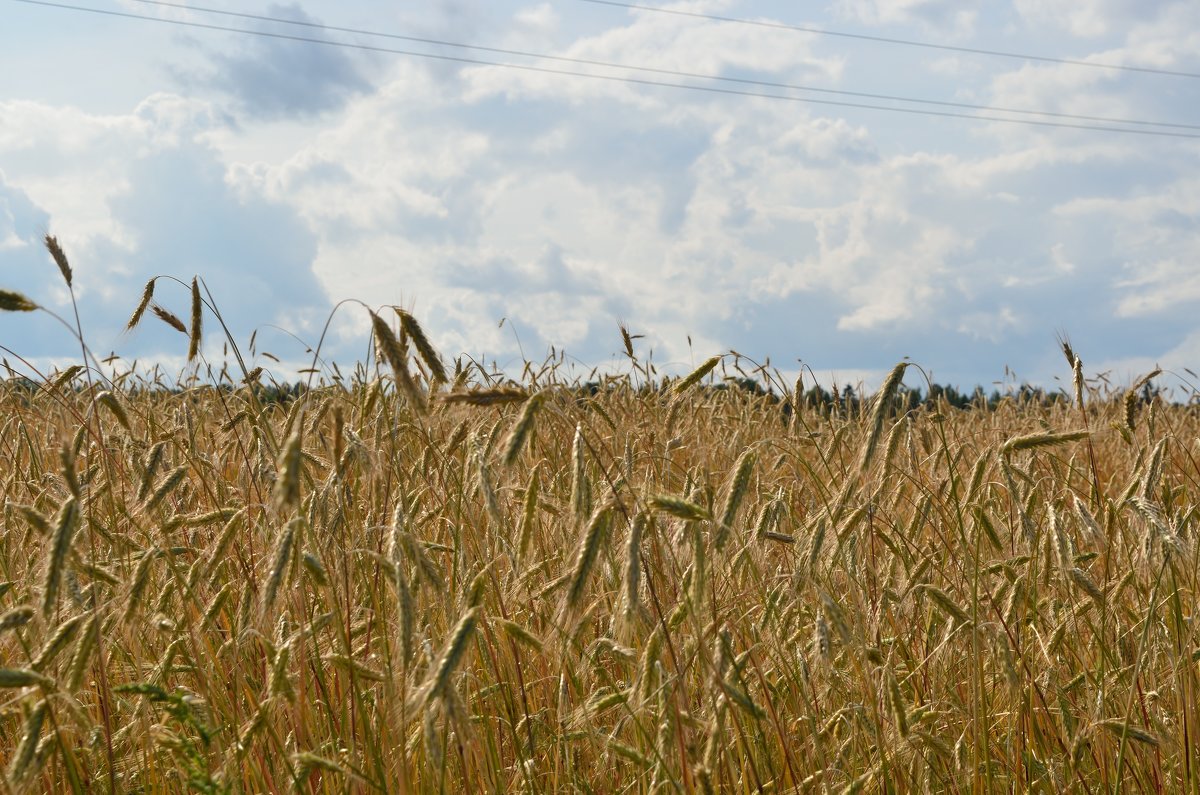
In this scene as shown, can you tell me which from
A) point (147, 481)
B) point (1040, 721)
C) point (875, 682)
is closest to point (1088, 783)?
point (1040, 721)

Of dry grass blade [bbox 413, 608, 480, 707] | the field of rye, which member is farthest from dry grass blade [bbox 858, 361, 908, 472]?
dry grass blade [bbox 413, 608, 480, 707]

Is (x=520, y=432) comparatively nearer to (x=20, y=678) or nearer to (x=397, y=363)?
(x=397, y=363)

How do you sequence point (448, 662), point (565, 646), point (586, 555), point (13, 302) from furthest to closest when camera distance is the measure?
point (13, 302) → point (565, 646) → point (586, 555) → point (448, 662)

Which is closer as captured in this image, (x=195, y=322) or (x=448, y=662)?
(x=448, y=662)

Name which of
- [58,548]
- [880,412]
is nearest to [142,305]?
[58,548]

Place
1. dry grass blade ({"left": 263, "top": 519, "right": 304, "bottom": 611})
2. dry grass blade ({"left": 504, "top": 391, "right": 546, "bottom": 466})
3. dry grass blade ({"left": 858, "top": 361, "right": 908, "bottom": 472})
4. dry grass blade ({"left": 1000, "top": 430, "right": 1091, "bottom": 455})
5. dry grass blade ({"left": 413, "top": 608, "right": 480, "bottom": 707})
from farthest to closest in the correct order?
dry grass blade ({"left": 1000, "top": 430, "right": 1091, "bottom": 455})
dry grass blade ({"left": 858, "top": 361, "right": 908, "bottom": 472})
dry grass blade ({"left": 263, "top": 519, "right": 304, "bottom": 611})
dry grass blade ({"left": 504, "top": 391, "right": 546, "bottom": 466})
dry grass blade ({"left": 413, "top": 608, "right": 480, "bottom": 707})

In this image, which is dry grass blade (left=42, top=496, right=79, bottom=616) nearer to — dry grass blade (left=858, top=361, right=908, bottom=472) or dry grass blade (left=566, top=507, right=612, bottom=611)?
dry grass blade (left=566, top=507, right=612, bottom=611)

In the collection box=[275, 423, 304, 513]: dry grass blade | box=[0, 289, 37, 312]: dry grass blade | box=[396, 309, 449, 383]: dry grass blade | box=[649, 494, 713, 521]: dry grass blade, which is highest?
box=[0, 289, 37, 312]: dry grass blade

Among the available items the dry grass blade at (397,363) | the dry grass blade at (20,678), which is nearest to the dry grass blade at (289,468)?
the dry grass blade at (397,363)

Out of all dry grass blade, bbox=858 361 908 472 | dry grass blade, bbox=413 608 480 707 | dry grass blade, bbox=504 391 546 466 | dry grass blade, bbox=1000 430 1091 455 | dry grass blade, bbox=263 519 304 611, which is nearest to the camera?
dry grass blade, bbox=413 608 480 707

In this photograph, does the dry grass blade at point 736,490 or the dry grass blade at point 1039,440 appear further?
the dry grass blade at point 1039,440

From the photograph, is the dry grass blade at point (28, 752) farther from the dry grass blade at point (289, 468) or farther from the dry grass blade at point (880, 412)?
the dry grass blade at point (880, 412)

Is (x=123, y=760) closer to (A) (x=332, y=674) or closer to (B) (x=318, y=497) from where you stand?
(A) (x=332, y=674)

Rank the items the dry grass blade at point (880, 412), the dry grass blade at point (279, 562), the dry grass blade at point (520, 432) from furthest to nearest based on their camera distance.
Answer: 1. the dry grass blade at point (880, 412)
2. the dry grass blade at point (279, 562)
3. the dry grass blade at point (520, 432)
